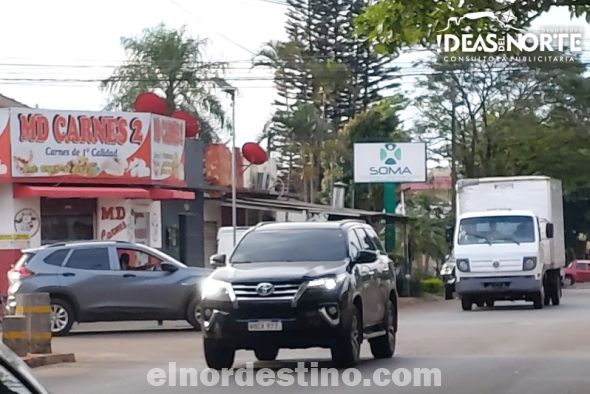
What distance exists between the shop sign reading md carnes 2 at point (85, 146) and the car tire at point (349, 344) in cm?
1678

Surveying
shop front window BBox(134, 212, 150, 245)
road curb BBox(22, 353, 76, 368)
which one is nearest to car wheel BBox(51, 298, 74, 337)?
road curb BBox(22, 353, 76, 368)

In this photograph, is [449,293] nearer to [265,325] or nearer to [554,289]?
[554,289]

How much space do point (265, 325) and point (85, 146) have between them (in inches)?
689

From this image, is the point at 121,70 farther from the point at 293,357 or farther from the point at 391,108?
the point at 293,357

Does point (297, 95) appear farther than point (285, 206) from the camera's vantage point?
Yes

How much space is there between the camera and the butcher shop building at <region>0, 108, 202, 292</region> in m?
30.2

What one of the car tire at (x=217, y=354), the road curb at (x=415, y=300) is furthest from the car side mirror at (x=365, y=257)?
the road curb at (x=415, y=300)

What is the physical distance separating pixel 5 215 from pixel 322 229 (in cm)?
1605

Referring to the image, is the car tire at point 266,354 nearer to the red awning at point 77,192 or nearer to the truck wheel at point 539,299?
the red awning at point 77,192

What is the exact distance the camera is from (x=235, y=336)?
14594 mm

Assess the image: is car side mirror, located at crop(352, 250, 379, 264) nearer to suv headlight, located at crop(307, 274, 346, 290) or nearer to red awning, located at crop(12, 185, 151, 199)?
suv headlight, located at crop(307, 274, 346, 290)

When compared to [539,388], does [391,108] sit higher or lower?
higher

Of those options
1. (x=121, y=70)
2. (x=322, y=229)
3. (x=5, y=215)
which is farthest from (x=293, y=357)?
(x=121, y=70)

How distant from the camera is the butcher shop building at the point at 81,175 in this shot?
30.2 metres
